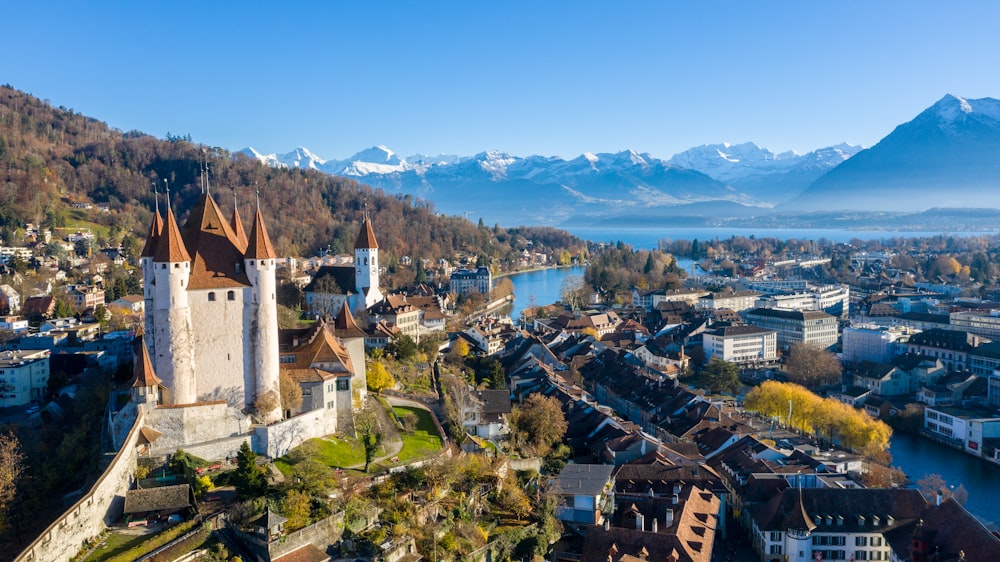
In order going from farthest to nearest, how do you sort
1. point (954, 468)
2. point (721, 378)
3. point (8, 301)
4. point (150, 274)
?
point (8, 301), point (721, 378), point (954, 468), point (150, 274)


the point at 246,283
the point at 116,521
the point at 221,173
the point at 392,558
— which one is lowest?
the point at 392,558

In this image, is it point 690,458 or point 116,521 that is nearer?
point 116,521

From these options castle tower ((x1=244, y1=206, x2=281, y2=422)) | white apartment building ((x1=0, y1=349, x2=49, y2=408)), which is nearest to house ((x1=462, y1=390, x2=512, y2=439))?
castle tower ((x1=244, y1=206, x2=281, y2=422))

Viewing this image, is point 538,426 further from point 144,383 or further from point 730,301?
point 730,301

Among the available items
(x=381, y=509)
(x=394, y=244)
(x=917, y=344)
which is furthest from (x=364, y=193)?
(x=381, y=509)

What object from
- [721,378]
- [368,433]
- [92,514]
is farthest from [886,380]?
[92,514]

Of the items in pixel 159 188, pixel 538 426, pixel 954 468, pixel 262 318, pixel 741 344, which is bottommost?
pixel 954 468

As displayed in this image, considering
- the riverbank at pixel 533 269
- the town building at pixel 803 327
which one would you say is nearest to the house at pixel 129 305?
the town building at pixel 803 327

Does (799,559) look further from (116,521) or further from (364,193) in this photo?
(364,193)
